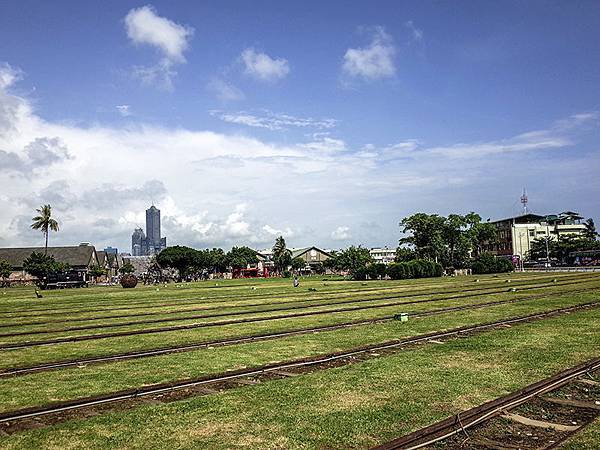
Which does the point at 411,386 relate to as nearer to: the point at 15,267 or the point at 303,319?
the point at 303,319

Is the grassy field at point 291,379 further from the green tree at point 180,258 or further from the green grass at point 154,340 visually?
the green tree at point 180,258

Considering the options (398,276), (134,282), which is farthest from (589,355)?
(134,282)

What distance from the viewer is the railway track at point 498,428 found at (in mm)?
7070

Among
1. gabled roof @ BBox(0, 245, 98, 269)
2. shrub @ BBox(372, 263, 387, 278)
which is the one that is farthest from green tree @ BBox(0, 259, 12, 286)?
shrub @ BBox(372, 263, 387, 278)

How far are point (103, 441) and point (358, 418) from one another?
150 inches

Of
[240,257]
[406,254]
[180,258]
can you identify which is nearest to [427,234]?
[406,254]

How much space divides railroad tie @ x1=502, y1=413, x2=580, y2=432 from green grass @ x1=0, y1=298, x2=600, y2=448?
0.80m

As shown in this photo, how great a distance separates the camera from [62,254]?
471 feet

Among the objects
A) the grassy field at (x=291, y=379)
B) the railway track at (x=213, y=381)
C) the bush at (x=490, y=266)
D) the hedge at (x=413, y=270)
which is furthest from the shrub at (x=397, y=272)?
the railway track at (x=213, y=381)

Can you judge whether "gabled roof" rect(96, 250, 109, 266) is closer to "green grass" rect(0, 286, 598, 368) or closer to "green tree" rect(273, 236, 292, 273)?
"green tree" rect(273, 236, 292, 273)

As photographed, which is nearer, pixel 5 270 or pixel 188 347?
pixel 188 347

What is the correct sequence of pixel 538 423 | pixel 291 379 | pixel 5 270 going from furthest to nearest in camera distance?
pixel 5 270, pixel 291 379, pixel 538 423

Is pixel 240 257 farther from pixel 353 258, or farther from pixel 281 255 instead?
pixel 353 258

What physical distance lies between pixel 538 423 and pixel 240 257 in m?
154
